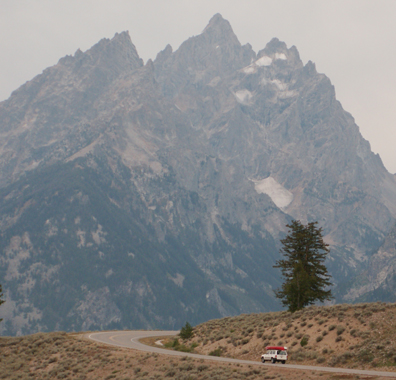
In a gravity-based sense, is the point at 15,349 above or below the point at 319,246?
below

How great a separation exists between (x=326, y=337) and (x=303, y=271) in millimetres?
18369

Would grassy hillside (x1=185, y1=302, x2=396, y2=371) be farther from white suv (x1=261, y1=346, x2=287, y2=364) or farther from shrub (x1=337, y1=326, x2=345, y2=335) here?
white suv (x1=261, y1=346, x2=287, y2=364)

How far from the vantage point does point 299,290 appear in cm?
6128

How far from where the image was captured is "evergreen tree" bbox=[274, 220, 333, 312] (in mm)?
61456

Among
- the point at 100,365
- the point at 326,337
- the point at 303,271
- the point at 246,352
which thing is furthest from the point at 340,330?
the point at 100,365

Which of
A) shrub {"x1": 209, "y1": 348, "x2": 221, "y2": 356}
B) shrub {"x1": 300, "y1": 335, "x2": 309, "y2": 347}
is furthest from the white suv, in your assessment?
shrub {"x1": 209, "y1": 348, "x2": 221, "y2": 356}

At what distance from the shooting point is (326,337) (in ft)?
143

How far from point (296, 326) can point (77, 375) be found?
2227 cm

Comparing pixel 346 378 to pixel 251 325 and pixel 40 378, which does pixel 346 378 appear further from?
pixel 40 378

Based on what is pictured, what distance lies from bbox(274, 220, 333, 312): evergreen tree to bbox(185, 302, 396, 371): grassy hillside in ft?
19.5

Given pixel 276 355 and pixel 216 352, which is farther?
pixel 216 352

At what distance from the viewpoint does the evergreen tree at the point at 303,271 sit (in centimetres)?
6146

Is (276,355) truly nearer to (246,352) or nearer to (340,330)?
(340,330)

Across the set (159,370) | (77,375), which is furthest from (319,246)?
(77,375)
